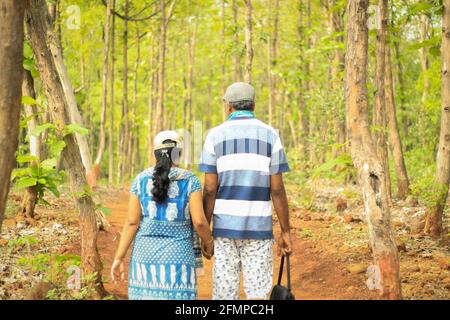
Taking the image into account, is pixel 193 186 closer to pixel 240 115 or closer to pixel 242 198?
pixel 242 198

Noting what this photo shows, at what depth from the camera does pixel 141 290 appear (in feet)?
14.7

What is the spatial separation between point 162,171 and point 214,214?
1.80ft

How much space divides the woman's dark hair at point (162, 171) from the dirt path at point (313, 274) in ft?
8.62

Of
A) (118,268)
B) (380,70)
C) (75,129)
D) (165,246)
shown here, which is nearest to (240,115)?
(165,246)

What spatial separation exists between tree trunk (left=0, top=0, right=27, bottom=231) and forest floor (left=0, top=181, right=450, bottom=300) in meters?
1.93

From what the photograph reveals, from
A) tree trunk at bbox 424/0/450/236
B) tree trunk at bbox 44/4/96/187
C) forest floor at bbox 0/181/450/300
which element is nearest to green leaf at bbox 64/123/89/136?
forest floor at bbox 0/181/450/300

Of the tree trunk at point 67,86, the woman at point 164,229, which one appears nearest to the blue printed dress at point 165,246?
the woman at point 164,229

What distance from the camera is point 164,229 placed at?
14.6 feet

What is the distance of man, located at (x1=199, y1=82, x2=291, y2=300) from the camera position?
15.1 ft

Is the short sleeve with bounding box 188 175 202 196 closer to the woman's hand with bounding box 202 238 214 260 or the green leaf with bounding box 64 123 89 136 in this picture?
the woman's hand with bounding box 202 238 214 260
